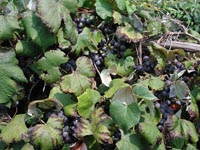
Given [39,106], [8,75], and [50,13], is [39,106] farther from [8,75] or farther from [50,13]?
[50,13]

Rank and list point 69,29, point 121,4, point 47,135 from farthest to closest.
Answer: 1. point 121,4
2. point 69,29
3. point 47,135

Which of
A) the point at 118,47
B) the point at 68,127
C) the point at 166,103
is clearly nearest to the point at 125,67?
the point at 118,47

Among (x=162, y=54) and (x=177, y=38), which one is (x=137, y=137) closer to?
(x=162, y=54)

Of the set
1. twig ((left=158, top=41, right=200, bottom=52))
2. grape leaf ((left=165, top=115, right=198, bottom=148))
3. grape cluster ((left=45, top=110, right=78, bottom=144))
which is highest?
twig ((left=158, top=41, right=200, bottom=52))

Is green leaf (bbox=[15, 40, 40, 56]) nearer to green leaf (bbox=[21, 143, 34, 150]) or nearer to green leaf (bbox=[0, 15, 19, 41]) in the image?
green leaf (bbox=[0, 15, 19, 41])

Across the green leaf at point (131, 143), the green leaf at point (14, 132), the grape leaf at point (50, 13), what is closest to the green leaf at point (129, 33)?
the grape leaf at point (50, 13)

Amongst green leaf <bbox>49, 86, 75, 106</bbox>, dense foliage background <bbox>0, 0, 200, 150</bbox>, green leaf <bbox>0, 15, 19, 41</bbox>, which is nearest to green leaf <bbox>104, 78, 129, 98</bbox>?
dense foliage background <bbox>0, 0, 200, 150</bbox>
